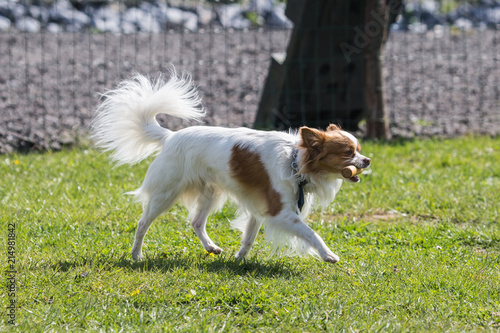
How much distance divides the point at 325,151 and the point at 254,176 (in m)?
0.55

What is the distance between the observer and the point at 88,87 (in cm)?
1048

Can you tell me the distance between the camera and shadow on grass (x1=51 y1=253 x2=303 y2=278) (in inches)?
174

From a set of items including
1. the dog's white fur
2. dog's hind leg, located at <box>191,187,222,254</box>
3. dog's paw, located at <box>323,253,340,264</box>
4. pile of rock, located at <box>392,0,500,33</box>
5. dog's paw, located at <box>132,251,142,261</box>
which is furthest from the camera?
pile of rock, located at <box>392,0,500,33</box>

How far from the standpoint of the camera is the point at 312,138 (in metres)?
4.41

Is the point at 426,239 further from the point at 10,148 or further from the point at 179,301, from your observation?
the point at 10,148

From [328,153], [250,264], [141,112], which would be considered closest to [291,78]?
[141,112]

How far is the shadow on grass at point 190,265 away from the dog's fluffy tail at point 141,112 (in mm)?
917

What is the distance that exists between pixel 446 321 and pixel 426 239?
1605 mm

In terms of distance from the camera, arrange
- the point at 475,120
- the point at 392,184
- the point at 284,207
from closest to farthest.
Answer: the point at 284,207 < the point at 392,184 < the point at 475,120

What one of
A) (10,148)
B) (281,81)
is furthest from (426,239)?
(10,148)

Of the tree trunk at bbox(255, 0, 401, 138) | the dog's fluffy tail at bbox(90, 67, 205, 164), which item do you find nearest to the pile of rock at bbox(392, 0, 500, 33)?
the tree trunk at bbox(255, 0, 401, 138)

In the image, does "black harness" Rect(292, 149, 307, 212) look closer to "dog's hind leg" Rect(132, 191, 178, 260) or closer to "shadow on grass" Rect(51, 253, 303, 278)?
"shadow on grass" Rect(51, 253, 303, 278)

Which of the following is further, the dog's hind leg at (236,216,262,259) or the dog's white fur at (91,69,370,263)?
the dog's hind leg at (236,216,262,259)

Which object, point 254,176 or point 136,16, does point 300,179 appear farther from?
point 136,16
